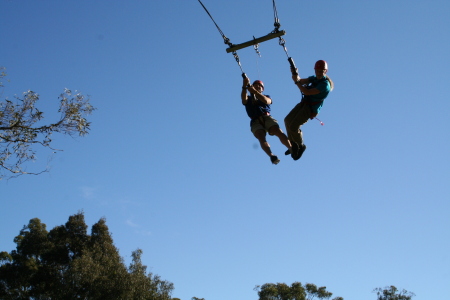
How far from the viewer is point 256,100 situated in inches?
311

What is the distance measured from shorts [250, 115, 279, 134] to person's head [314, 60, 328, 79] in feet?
3.80

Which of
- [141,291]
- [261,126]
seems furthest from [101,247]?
[261,126]

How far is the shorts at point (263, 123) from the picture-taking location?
7.67 meters

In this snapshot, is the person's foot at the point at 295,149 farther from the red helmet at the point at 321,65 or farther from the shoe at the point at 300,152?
the red helmet at the point at 321,65

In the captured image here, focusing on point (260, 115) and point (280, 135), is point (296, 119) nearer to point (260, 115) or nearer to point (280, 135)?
point (280, 135)

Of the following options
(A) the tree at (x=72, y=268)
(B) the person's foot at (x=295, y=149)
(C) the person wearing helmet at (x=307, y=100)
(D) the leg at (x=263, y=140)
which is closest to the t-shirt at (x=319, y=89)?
(C) the person wearing helmet at (x=307, y=100)

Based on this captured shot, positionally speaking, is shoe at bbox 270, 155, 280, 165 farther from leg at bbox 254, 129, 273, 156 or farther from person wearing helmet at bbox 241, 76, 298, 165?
leg at bbox 254, 129, 273, 156

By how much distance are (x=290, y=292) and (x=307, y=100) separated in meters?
36.2

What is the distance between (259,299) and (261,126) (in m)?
35.6

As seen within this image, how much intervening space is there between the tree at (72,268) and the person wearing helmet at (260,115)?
21029mm

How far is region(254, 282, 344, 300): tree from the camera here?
40.1 meters

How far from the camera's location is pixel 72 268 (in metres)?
26.9

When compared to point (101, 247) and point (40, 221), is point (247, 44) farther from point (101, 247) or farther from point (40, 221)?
point (40, 221)

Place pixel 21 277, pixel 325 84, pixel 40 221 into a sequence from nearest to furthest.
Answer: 1. pixel 325 84
2. pixel 21 277
3. pixel 40 221
